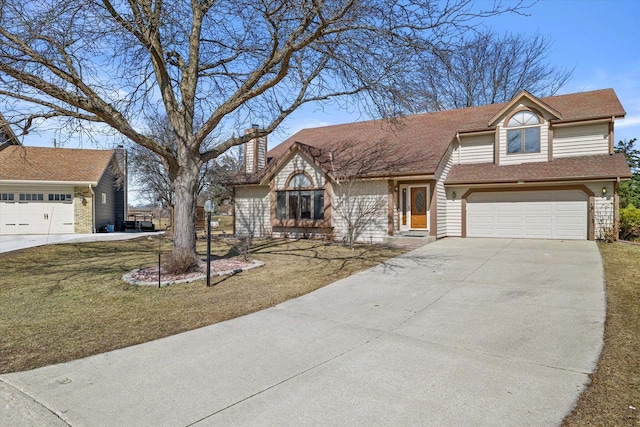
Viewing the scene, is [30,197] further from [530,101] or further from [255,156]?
[530,101]

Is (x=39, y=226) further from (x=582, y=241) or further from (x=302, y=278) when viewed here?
(x=582, y=241)

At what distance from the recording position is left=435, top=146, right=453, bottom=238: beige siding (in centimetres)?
1533

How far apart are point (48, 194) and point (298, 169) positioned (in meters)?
15.5

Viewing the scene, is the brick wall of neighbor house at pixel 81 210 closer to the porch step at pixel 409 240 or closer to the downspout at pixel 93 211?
the downspout at pixel 93 211

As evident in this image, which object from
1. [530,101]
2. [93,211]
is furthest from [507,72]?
[93,211]

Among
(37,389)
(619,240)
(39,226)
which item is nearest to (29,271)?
(37,389)

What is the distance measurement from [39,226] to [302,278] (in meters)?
20.3

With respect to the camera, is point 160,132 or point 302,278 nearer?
point 302,278

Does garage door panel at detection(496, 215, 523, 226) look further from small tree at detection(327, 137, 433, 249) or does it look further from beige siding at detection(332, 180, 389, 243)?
beige siding at detection(332, 180, 389, 243)

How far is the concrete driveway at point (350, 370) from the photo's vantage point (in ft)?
9.99

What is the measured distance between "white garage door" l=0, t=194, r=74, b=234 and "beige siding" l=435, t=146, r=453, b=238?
2064cm

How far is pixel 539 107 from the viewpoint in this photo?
15125 millimetres

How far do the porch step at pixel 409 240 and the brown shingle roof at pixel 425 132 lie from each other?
102 inches

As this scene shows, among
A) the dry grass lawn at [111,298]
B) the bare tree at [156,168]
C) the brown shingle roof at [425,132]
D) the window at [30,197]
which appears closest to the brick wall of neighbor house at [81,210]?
the window at [30,197]
